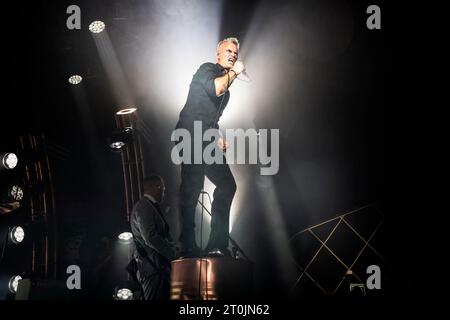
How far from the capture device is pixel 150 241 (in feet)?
10.5

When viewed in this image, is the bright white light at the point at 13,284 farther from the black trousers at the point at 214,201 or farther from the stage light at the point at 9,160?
the black trousers at the point at 214,201

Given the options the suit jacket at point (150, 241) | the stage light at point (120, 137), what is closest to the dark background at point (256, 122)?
the stage light at point (120, 137)

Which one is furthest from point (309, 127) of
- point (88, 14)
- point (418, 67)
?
point (88, 14)

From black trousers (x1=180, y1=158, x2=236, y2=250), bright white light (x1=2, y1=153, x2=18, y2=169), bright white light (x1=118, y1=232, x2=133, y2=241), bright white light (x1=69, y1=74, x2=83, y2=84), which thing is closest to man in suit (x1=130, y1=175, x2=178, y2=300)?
black trousers (x1=180, y1=158, x2=236, y2=250)

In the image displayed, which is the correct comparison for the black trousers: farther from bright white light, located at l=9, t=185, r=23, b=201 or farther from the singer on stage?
bright white light, located at l=9, t=185, r=23, b=201

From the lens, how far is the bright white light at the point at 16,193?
13.5 ft

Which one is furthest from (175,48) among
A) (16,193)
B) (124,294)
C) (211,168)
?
(124,294)

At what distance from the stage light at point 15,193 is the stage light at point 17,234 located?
0.28 meters

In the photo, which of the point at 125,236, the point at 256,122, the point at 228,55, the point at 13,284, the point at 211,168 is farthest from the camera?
the point at 256,122

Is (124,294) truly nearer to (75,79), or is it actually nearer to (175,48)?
(75,79)

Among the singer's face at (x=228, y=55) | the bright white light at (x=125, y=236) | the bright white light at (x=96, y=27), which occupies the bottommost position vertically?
the bright white light at (x=125, y=236)

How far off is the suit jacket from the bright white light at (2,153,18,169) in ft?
5.04

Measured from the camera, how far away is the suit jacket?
3209mm

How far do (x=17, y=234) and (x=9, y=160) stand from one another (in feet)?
2.33
